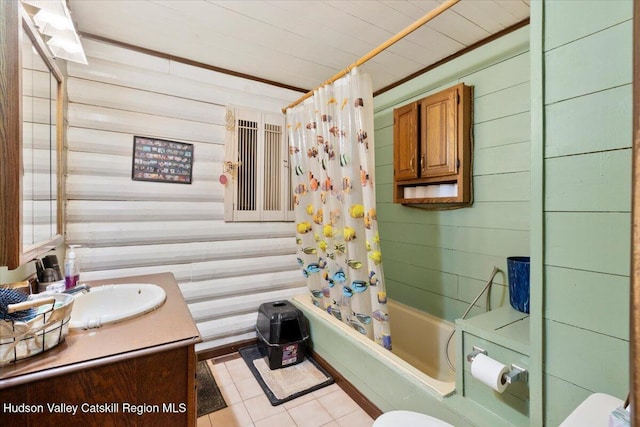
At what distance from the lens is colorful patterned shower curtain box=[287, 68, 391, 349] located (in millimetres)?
1692

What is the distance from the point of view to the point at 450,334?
2.04m

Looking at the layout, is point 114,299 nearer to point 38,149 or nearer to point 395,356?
point 38,149

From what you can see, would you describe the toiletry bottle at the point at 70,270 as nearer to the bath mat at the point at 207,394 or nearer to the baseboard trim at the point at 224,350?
the bath mat at the point at 207,394

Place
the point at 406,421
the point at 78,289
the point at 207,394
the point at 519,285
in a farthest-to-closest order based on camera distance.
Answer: the point at 207,394
the point at 519,285
the point at 78,289
the point at 406,421

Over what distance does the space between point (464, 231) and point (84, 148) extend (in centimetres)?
269

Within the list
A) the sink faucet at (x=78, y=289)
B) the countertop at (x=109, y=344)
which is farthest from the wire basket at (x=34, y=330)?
the sink faucet at (x=78, y=289)

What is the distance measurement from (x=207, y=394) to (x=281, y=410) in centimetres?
53

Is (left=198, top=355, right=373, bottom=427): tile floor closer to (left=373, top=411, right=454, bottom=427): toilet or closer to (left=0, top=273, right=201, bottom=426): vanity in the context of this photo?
(left=373, top=411, right=454, bottom=427): toilet

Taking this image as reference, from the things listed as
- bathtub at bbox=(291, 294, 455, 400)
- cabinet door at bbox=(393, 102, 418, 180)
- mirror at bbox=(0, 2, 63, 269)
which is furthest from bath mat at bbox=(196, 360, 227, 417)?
cabinet door at bbox=(393, 102, 418, 180)

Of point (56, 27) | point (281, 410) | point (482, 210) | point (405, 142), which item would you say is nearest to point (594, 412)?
point (482, 210)

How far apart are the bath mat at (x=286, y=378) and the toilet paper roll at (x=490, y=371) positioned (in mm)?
1168

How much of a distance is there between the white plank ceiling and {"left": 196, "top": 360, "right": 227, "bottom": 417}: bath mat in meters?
2.35

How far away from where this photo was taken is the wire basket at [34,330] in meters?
0.75

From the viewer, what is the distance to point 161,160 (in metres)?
2.04
